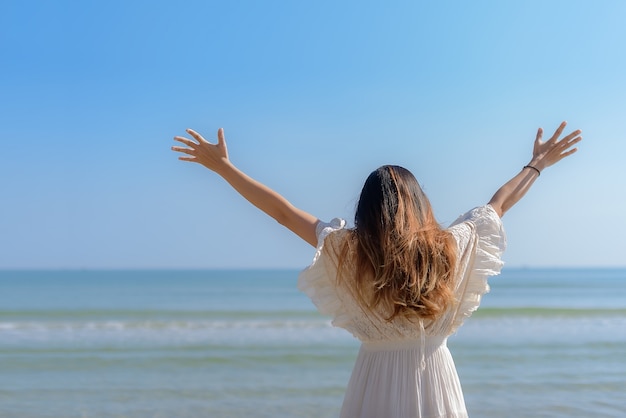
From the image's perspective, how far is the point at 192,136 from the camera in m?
2.81

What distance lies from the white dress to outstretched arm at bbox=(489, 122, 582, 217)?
0.20 metres

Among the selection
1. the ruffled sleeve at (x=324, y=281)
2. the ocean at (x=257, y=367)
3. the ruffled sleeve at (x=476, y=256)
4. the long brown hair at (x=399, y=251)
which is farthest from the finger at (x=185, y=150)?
the ocean at (x=257, y=367)

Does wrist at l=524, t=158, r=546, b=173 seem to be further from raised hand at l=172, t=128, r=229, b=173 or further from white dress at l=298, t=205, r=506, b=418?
raised hand at l=172, t=128, r=229, b=173

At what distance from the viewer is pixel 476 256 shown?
252cm

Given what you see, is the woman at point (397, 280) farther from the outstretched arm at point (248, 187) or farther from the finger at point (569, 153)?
the finger at point (569, 153)

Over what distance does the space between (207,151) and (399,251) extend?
0.92 meters

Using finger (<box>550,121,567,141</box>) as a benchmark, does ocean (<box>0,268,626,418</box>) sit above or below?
below

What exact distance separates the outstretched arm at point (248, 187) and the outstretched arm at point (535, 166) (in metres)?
0.70

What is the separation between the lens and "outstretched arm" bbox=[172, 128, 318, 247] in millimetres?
2523

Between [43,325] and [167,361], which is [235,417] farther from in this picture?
[43,325]

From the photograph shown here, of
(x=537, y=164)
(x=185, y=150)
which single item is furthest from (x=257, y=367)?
(x=537, y=164)

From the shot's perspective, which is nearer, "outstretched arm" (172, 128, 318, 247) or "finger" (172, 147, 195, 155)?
"outstretched arm" (172, 128, 318, 247)

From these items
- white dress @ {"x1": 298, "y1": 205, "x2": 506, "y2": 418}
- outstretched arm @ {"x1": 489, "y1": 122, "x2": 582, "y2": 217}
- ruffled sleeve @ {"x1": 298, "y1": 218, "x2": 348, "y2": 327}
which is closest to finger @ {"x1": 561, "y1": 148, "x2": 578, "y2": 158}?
outstretched arm @ {"x1": 489, "y1": 122, "x2": 582, "y2": 217}

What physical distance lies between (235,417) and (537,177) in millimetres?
4359
